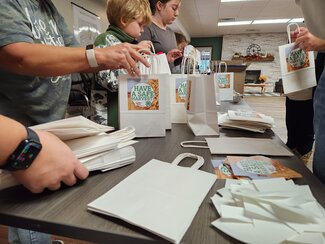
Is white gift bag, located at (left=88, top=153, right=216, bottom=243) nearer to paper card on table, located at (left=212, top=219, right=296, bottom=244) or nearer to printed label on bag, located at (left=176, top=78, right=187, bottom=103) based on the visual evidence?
paper card on table, located at (left=212, top=219, right=296, bottom=244)

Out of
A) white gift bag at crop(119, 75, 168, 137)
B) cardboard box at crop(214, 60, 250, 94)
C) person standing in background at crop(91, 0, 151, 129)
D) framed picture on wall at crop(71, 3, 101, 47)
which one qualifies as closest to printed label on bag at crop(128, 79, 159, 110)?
white gift bag at crop(119, 75, 168, 137)

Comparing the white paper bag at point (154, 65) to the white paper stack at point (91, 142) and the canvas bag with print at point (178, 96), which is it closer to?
the canvas bag with print at point (178, 96)

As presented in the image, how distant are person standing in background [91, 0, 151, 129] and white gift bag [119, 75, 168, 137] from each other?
118mm

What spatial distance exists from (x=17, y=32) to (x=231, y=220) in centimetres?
62

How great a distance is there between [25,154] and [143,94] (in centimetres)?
44

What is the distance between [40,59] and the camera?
583 millimetres

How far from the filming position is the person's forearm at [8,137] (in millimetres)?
341

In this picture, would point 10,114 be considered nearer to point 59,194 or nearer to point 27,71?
point 27,71

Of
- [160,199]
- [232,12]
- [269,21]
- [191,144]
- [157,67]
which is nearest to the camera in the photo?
[160,199]

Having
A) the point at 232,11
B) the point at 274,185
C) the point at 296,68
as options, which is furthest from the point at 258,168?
the point at 232,11

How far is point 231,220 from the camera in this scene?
339 millimetres

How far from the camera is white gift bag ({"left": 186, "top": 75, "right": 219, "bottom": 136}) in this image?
0.79 meters

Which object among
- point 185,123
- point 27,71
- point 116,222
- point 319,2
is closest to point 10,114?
point 27,71

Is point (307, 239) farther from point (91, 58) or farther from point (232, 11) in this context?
point (232, 11)
